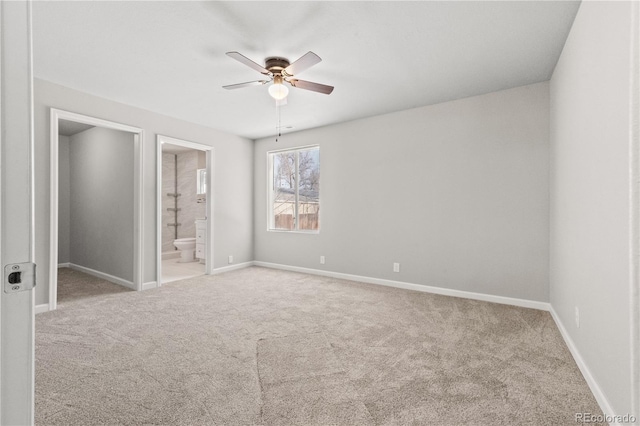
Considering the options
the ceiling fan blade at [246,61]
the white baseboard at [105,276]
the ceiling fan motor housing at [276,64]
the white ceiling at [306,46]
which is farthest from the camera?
the white baseboard at [105,276]

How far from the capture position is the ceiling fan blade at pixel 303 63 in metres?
2.42

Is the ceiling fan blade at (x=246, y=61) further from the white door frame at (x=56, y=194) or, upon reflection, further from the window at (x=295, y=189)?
the window at (x=295, y=189)

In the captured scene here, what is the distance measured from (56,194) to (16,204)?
3831 mm

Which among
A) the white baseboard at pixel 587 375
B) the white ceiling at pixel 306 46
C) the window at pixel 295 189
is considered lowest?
the white baseboard at pixel 587 375

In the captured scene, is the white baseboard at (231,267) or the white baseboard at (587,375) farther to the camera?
the white baseboard at (231,267)

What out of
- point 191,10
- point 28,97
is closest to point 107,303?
point 191,10

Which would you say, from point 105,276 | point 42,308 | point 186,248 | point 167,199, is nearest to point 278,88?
point 42,308

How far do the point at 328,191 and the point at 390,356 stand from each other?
3.18 metres

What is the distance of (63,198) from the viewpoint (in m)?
5.98

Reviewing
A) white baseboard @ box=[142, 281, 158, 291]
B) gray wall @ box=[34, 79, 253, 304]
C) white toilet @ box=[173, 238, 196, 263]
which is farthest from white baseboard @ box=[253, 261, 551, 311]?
white toilet @ box=[173, 238, 196, 263]

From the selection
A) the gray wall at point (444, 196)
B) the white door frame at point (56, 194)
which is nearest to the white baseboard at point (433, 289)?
the gray wall at point (444, 196)

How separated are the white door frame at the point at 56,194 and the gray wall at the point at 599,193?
15.8ft

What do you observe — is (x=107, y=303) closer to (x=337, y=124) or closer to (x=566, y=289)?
(x=337, y=124)

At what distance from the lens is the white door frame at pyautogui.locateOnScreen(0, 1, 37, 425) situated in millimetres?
620
